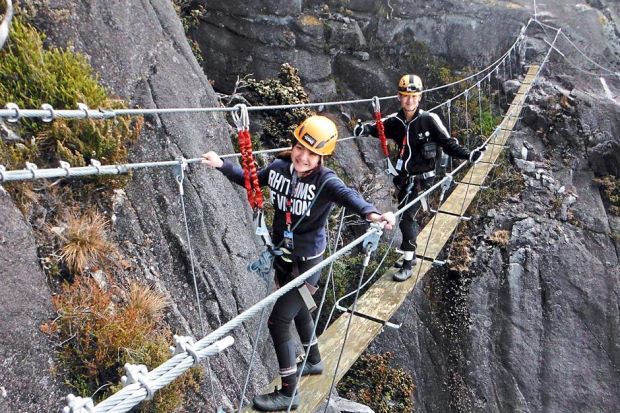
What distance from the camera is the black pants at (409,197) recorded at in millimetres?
4641

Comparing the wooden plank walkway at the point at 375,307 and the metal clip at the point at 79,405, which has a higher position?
the metal clip at the point at 79,405

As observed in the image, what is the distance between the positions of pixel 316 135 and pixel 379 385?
4726 mm

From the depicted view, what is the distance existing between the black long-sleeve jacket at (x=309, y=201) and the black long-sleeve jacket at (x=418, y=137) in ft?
5.99

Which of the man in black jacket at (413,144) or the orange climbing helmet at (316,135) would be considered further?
the man in black jacket at (413,144)

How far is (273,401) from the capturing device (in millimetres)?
3023

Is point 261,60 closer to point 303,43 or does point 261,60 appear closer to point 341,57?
point 303,43

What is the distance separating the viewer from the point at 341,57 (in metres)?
10.2

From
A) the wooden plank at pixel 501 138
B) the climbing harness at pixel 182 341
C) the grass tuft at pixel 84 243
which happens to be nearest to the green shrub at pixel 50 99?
the grass tuft at pixel 84 243

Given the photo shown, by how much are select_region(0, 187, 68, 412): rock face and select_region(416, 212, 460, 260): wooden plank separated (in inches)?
144

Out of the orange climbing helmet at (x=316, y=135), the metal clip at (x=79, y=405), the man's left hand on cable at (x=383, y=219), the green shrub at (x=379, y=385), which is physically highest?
the orange climbing helmet at (x=316, y=135)

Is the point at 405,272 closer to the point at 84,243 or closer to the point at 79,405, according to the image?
the point at 84,243

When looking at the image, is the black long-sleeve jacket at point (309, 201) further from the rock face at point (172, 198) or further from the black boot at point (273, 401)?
the rock face at point (172, 198)

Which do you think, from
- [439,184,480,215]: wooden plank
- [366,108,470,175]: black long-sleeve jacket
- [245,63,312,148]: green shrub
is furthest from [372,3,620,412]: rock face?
[245,63,312,148]: green shrub

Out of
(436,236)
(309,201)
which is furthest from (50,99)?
(436,236)
